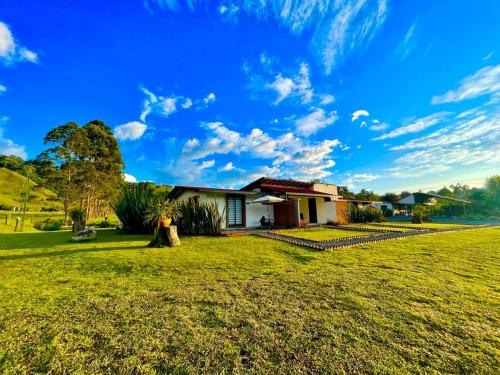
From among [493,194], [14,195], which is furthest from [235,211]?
[14,195]

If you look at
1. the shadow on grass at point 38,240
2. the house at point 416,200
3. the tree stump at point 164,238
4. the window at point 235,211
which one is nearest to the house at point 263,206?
the window at point 235,211

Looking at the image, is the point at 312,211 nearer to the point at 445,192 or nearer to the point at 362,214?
the point at 362,214

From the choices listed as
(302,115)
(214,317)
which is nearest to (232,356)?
(214,317)

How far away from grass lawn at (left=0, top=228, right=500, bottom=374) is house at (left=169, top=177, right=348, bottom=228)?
8.23 meters

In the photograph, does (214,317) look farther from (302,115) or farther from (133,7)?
(302,115)

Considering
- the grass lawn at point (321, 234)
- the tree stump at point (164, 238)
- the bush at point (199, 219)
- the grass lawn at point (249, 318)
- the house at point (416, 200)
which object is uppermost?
the house at point (416, 200)

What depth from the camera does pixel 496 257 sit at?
19.4 ft

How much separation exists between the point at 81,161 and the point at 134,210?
18.0m

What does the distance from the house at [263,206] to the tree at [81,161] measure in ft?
48.0

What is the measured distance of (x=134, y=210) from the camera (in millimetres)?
12172

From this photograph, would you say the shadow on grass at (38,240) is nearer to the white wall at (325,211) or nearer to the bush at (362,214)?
the white wall at (325,211)

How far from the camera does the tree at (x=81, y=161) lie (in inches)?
864

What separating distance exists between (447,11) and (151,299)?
14870mm

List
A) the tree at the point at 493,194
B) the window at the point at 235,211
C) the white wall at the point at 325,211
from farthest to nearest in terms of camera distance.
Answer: the tree at the point at 493,194 → the white wall at the point at 325,211 → the window at the point at 235,211
